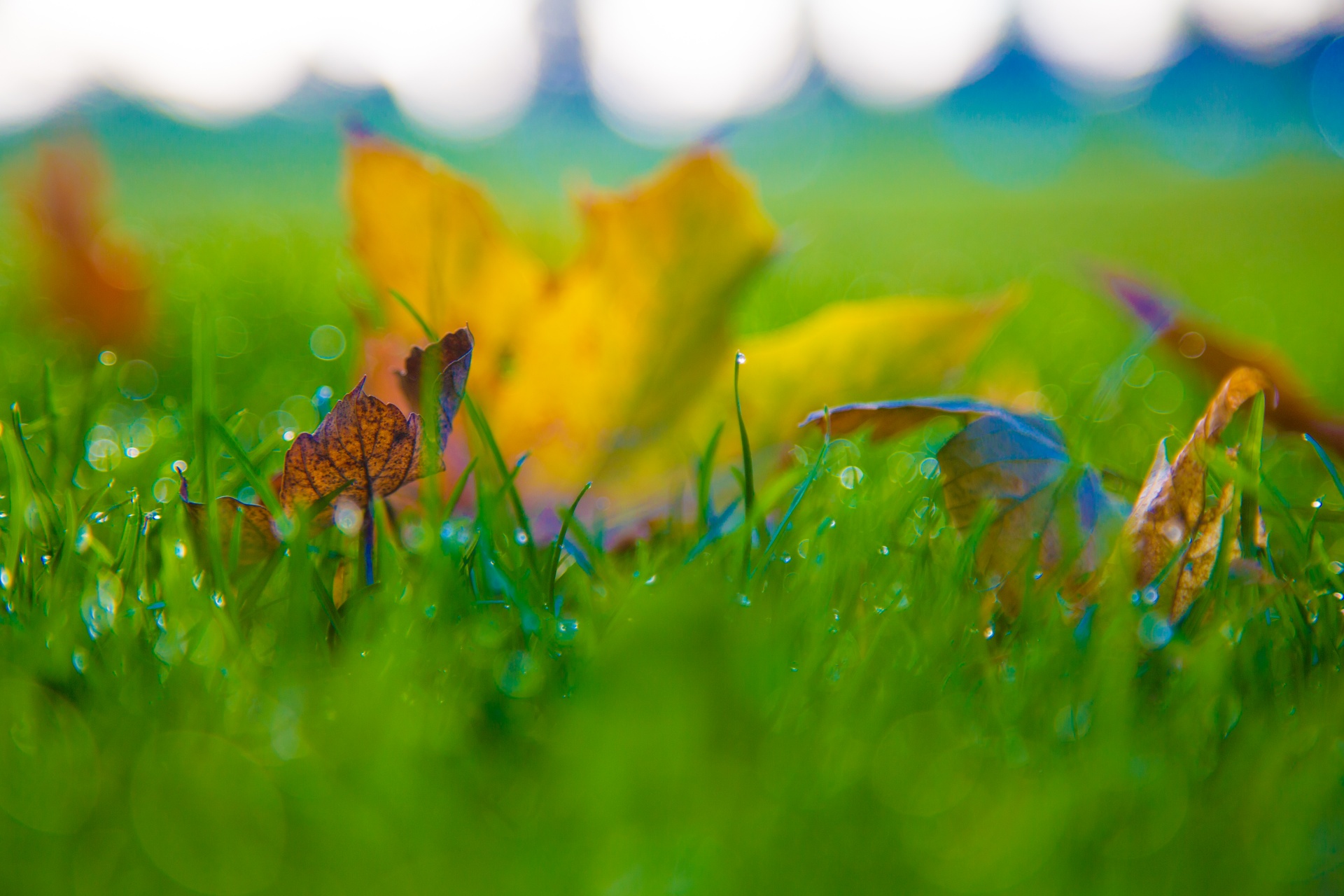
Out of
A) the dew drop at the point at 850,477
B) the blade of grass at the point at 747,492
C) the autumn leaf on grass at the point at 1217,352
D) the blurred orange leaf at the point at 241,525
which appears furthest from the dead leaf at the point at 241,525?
the autumn leaf on grass at the point at 1217,352

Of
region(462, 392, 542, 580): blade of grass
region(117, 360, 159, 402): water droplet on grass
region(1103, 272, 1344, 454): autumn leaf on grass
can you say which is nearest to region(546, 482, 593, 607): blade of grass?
region(462, 392, 542, 580): blade of grass

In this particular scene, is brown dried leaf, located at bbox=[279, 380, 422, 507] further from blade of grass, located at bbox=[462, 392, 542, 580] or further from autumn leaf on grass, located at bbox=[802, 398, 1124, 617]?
autumn leaf on grass, located at bbox=[802, 398, 1124, 617]

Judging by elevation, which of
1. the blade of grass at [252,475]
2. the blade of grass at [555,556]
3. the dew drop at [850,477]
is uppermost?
the blade of grass at [252,475]

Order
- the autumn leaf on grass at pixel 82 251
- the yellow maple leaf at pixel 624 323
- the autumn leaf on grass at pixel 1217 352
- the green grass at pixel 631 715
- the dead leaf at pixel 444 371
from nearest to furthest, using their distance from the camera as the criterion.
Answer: the green grass at pixel 631 715 → the dead leaf at pixel 444 371 → the yellow maple leaf at pixel 624 323 → the autumn leaf on grass at pixel 1217 352 → the autumn leaf on grass at pixel 82 251

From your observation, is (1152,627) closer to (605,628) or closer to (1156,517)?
(1156,517)

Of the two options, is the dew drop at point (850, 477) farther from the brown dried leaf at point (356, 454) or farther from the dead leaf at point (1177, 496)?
the brown dried leaf at point (356, 454)

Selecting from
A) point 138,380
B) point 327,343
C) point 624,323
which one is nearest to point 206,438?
point 624,323

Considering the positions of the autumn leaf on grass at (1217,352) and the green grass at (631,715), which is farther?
the autumn leaf on grass at (1217,352)
